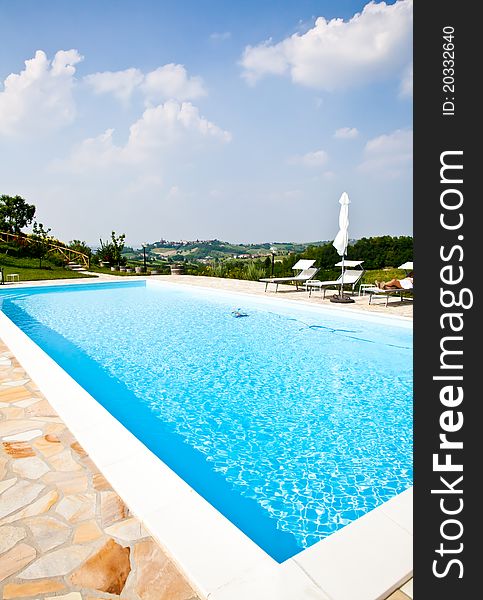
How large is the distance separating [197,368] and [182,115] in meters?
15.4

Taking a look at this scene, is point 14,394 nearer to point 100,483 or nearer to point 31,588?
point 100,483

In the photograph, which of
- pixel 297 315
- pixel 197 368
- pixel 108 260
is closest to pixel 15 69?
pixel 108 260

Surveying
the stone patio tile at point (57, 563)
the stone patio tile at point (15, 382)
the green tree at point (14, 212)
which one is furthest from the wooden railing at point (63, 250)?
the stone patio tile at point (57, 563)

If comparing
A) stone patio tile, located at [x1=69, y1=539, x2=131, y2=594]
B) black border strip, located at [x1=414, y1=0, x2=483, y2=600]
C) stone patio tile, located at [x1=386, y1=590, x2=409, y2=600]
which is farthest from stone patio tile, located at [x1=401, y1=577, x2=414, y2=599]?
stone patio tile, located at [x1=69, y1=539, x2=131, y2=594]

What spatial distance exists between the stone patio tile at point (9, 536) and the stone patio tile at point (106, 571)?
459 millimetres

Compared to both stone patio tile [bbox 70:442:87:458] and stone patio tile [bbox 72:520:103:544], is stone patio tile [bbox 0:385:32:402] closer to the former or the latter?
stone patio tile [bbox 70:442:87:458]

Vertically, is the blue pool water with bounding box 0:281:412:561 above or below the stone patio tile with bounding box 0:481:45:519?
below

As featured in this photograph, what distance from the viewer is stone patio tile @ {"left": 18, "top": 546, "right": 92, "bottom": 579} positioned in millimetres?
1788

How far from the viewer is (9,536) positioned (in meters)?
2.03

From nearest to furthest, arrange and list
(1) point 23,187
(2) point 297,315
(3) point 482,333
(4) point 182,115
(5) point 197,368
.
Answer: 1. (3) point 482,333
2. (5) point 197,368
3. (2) point 297,315
4. (4) point 182,115
5. (1) point 23,187

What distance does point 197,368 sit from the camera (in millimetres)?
5730

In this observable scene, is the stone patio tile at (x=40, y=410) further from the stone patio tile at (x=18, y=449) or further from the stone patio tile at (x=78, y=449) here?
the stone patio tile at (x=78, y=449)

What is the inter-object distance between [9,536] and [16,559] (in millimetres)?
203

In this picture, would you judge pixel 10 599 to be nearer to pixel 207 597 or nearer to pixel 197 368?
pixel 207 597
